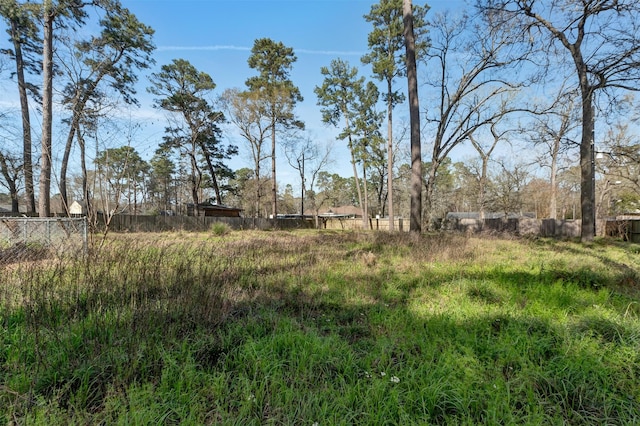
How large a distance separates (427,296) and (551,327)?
135cm

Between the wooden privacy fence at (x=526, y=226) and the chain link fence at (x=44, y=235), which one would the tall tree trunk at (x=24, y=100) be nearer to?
the chain link fence at (x=44, y=235)

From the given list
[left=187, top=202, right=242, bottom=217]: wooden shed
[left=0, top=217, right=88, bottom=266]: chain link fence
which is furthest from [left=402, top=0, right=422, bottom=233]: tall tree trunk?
[left=187, top=202, right=242, bottom=217]: wooden shed

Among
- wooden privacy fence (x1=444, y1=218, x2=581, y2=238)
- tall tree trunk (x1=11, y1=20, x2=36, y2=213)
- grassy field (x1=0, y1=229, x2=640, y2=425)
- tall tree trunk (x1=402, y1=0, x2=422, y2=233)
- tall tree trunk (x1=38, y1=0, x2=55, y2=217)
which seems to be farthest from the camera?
wooden privacy fence (x1=444, y1=218, x2=581, y2=238)

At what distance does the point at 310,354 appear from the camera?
2.14 m

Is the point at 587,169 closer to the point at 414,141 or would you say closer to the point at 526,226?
the point at 526,226

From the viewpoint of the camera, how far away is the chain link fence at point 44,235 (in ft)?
17.1

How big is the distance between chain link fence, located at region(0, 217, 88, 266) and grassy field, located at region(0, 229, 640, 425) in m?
1.95

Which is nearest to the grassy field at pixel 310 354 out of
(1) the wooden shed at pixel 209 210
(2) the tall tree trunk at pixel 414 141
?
(2) the tall tree trunk at pixel 414 141

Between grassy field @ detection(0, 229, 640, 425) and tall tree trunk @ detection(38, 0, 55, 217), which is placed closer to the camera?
grassy field @ detection(0, 229, 640, 425)

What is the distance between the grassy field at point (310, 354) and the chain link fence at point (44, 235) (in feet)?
6.39

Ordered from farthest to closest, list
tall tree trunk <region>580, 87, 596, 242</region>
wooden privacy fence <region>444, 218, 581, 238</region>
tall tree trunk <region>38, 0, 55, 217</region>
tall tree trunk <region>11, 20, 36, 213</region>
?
wooden privacy fence <region>444, 218, 581, 238</region> < tall tree trunk <region>11, 20, 36, 213</region> < tall tree trunk <region>580, 87, 596, 242</region> < tall tree trunk <region>38, 0, 55, 217</region>

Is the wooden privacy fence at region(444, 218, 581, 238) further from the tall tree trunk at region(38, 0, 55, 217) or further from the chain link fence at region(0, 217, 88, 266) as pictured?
the tall tree trunk at region(38, 0, 55, 217)

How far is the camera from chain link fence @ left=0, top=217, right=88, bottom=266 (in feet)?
17.1

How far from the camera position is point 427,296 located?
11.9 feet
